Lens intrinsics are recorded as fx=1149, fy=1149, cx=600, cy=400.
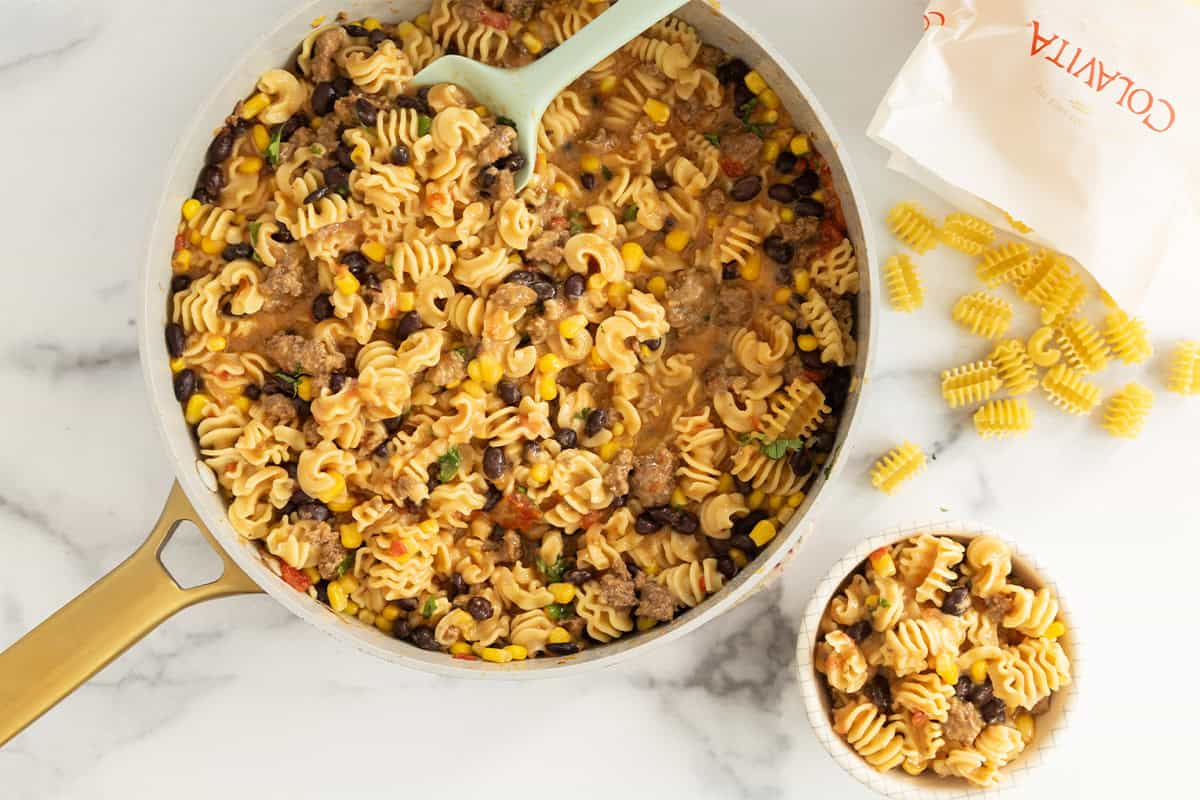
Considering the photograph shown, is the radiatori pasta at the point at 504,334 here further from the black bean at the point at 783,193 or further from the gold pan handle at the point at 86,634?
the gold pan handle at the point at 86,634

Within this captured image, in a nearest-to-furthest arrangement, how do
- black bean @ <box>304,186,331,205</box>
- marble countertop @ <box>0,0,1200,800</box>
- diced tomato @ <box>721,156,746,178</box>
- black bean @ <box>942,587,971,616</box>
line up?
black bean @ <box>304,186,331,205</box>, black bean @ <box>942,587,971,616</box>, diced tomato @ <box>721,156,746,178</box>, marble countertop @ <box>0,0,1200,800</box>

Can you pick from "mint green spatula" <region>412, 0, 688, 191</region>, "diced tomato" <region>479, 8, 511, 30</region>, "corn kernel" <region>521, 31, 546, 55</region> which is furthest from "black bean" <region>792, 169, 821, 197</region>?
"diced tomato" <region>479, 8, 511, 30</region>

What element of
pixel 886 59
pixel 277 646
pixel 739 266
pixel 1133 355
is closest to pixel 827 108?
pixel 886 59

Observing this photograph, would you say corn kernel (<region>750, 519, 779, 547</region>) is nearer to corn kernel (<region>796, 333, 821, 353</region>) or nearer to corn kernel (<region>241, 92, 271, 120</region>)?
corn kernel (<region>796, 333, 821, 353</region>)

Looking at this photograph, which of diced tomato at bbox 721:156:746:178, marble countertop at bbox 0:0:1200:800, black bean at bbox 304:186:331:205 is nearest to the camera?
black bean at bbox 304:186:331:205

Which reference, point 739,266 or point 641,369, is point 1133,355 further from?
point 641,369

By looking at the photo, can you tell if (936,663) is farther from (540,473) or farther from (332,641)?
(332,641)

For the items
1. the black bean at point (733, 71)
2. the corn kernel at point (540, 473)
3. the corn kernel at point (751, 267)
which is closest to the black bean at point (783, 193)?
the corn kernel at point (751, 267)

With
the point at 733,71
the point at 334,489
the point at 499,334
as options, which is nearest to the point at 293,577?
the point at 334,489
